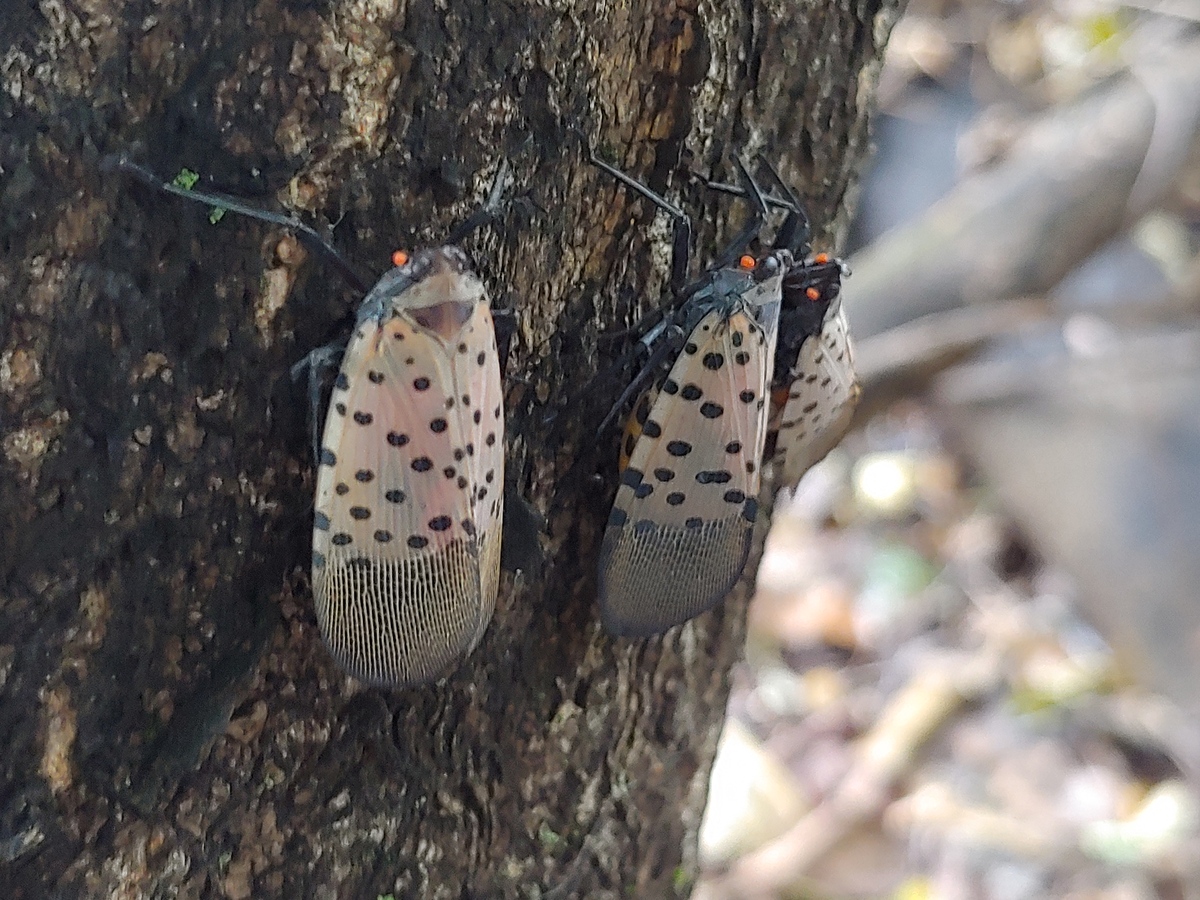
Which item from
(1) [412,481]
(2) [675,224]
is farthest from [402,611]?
(2) [675,224]

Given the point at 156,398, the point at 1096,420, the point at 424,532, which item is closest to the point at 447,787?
the point at 424,532

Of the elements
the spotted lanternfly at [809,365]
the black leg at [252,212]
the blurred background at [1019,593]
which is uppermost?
the black leg at [252,212]

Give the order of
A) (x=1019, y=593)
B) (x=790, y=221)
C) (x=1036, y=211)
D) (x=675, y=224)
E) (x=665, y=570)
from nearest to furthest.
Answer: (x=675, y=224) → (x=665, y=570) → (x=790, y=221) → (x=1036, y=211) → (x=1019, y=593)

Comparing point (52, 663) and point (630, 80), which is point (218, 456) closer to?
point (52, 663)

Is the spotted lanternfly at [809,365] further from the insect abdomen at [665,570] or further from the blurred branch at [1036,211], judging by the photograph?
the blurred branch at [1036,211]

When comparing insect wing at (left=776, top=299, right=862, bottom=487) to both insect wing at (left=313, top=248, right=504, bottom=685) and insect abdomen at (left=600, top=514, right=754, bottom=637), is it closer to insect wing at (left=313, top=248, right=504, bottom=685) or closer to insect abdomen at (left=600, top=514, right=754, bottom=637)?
insect abdomen at (left=600, top=514, right=754, bottom=637)

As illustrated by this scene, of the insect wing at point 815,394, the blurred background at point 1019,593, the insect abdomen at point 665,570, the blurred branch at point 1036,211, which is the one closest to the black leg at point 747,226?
the insect wing at point 815,394

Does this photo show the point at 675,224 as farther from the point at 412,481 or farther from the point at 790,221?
the point at 412,481
